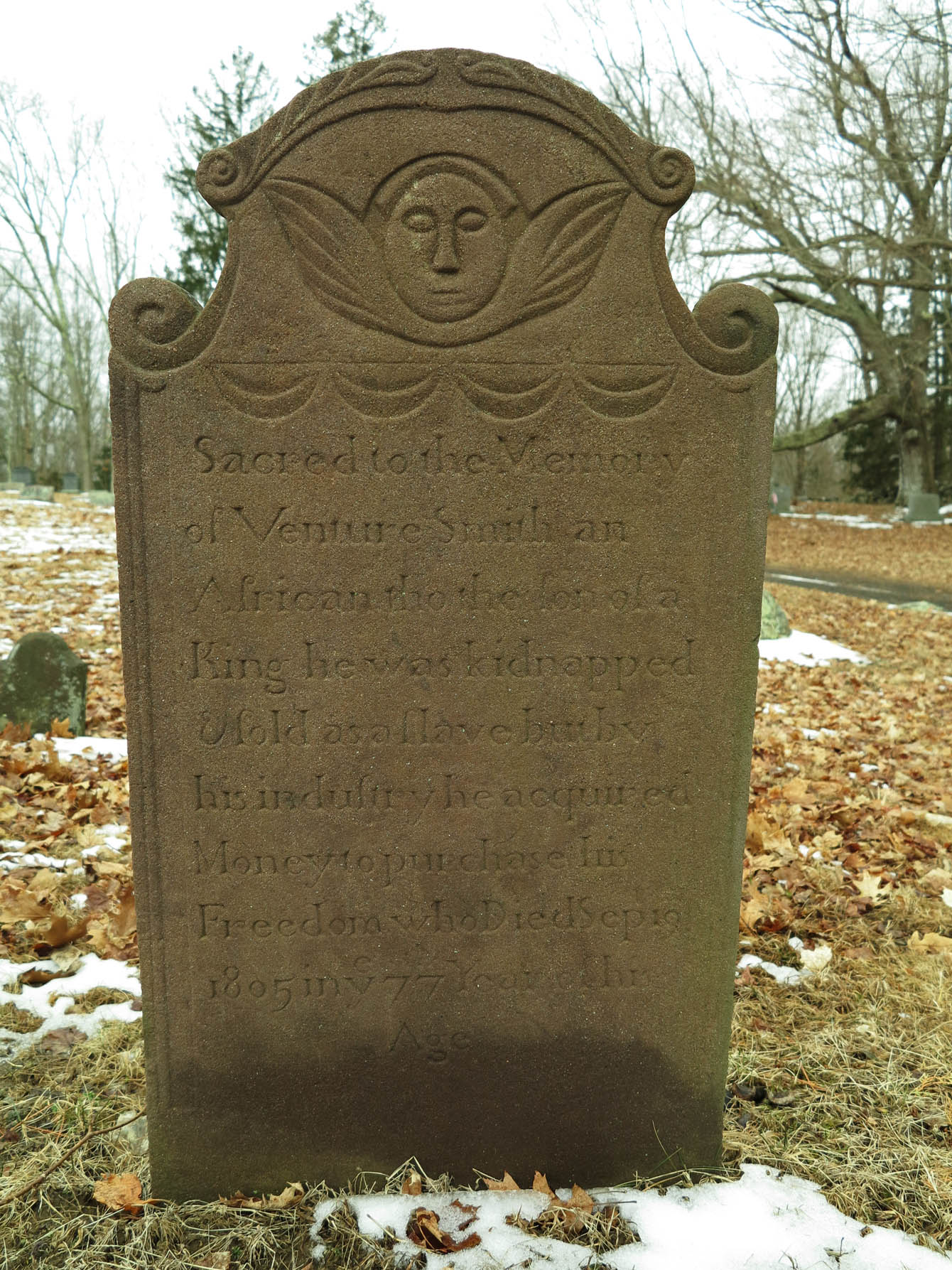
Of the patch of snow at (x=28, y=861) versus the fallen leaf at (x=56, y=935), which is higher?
the patch of snow at (x=28, y=861)

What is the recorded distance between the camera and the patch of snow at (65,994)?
319 centimetres

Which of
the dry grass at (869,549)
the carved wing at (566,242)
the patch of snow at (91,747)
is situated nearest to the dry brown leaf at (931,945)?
the carved wing at (566,242)

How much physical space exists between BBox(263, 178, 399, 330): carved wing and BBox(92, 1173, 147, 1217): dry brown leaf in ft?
8.03

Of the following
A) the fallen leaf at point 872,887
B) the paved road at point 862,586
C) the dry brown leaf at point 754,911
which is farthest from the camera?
the paved road at point 862,586

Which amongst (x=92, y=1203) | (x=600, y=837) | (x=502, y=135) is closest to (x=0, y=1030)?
(x=92, y=1203)

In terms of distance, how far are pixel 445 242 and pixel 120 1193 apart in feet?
8.91

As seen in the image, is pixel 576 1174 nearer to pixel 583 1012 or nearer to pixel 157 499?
pixel 583 1012

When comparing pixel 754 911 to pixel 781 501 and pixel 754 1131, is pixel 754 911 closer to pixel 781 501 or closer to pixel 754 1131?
pixel 754 1131

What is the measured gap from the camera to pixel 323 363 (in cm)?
242

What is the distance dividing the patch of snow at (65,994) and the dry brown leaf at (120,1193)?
0.70 meters

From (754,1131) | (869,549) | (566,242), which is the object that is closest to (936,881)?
(754,1131)

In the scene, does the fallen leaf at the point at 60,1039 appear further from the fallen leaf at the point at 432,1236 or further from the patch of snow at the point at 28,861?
the fallen leaf at the point at 432,1236

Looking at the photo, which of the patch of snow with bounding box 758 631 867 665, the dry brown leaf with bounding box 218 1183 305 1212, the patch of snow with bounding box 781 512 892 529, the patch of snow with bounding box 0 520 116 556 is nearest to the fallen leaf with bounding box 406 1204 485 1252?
the dry brown leaf with bounding box 218 1183 305 1212

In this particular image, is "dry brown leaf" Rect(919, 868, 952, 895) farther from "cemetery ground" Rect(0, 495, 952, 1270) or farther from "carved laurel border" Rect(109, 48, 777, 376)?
"carved laurel border" Rect(109, 48, 777, 376)
